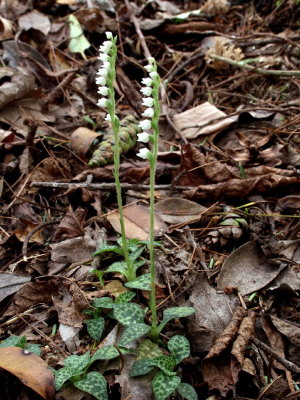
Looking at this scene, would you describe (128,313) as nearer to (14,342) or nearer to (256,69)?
(14,342)

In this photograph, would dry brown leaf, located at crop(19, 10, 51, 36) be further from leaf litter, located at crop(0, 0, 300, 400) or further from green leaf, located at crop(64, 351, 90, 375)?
green leaf, located at crop(64, 351, 90, 375)

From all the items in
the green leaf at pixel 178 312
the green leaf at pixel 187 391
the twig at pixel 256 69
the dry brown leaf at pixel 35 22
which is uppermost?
the dry brown leaf at pixel 35 22

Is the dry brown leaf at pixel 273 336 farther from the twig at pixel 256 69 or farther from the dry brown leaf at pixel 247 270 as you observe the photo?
the twig at pixel 256 69

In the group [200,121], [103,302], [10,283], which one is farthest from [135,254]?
[200,121]

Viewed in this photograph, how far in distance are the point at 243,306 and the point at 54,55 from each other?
10.9 ft

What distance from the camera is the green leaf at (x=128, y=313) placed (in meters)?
1.90

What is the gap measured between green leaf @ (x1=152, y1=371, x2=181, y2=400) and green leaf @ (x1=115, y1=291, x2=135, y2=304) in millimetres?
418

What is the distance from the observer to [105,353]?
5.87ft

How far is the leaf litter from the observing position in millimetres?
1849

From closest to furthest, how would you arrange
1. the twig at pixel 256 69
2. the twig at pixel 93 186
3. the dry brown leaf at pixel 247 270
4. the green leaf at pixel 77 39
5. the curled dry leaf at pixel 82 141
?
the dry brown leaf at pixel 247 270 → the twig at pixel 93 186 → the curled dry leaf at pixel 82 141 → the twig at pixel 256 69 → the green leaf at pixel 77 39

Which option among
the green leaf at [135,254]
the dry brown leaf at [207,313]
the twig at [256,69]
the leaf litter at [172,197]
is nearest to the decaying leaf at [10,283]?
the leaf litter at [172,197]

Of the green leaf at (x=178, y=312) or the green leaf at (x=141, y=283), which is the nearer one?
the green leaf at (x=178, y=312)

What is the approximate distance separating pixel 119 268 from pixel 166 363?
569 mm

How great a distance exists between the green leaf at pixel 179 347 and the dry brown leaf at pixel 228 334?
9cm
